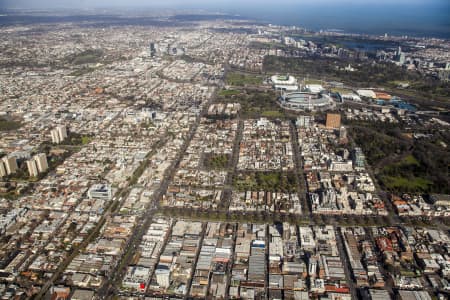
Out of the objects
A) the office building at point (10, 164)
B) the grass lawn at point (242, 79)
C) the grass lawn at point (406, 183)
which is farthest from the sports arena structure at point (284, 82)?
the office building at point (10, 164)

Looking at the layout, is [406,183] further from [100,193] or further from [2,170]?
[2,170]

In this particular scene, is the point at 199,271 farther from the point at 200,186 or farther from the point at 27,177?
the point at 27,177

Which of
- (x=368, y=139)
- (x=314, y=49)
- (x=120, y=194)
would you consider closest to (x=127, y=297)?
(x=120, y=194)

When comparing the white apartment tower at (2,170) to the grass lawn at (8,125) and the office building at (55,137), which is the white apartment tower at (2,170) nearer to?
the office building at (55,137)

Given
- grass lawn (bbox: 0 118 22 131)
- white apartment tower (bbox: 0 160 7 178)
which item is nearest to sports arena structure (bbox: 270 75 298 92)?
grass lawn (bbox: 0 118 22 131)

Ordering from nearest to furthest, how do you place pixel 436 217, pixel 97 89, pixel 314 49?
pixel 436 217 < pixel 97 89 < pixel 314 49

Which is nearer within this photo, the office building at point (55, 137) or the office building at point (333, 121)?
the office building at point (55, 137)

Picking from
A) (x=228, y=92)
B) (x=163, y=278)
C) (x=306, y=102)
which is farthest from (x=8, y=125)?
(x=306, y=102)
